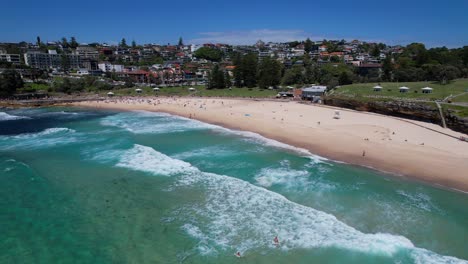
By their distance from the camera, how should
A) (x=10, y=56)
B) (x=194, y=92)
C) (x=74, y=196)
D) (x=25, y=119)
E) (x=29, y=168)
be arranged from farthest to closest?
(x=10, y=56), (x=194, y=92), (x=25, y=119), (x=29, y=168), (x=74, y=196)

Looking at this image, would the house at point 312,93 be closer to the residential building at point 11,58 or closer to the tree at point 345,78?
the tree at point 345,78

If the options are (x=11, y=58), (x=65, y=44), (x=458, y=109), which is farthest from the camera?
(x=65, y=44)

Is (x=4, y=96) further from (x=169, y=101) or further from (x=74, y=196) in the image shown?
(x=74, y=196)

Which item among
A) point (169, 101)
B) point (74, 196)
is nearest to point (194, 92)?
point (169, 101)

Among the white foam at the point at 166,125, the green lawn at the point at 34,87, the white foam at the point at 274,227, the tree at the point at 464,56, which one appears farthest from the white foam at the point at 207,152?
the tree at the point at 464,56

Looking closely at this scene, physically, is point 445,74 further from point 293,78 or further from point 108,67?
point 108,67

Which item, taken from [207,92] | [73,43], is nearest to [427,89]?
[207,92]
